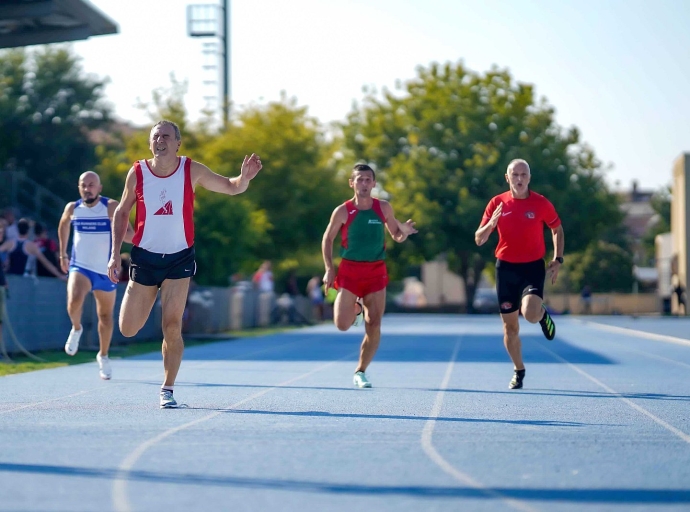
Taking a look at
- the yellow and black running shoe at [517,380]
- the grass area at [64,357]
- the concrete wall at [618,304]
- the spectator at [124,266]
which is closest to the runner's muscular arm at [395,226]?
→ the yellow and black running shoe at [517,380]

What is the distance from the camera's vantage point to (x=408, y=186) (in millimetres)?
69125

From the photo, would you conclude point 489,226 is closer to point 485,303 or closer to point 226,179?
point 226,179

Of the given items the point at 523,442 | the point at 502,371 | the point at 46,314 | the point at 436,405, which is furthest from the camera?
the point at 46,314

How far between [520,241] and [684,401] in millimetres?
2168

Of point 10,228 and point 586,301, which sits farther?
point 586,301

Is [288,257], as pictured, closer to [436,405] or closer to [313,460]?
[436,405]

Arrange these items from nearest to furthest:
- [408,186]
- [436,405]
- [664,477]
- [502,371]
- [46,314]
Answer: [664,477]
[436,405]
[502,371]
[46,314]
[408,186]

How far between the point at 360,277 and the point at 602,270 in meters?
89.7

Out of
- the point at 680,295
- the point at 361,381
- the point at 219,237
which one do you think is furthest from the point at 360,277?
the point at 680,295

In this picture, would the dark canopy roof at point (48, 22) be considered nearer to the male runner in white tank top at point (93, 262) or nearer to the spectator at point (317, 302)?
the male runner in white tank top at point (93, 262)

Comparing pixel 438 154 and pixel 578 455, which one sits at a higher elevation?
pixel 438 154

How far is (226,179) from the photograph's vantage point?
32.1 feet

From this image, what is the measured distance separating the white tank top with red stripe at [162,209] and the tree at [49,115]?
116 feet

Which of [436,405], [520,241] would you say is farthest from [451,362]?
[436,405]
